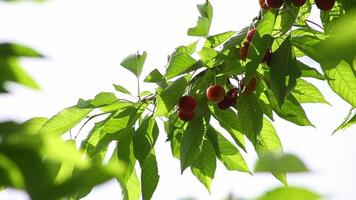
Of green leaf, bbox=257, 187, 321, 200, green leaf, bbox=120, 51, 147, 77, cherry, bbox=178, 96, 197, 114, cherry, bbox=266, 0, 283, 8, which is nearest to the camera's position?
green leaf, bbox=257, 187, 321, 200

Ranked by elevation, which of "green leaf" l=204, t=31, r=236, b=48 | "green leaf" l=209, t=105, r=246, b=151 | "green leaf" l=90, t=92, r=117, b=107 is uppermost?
"green leaf" l=204, t=31, r=236, b=48

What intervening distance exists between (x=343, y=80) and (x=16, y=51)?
58.1 inches

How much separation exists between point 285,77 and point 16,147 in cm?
131

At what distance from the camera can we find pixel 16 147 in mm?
383

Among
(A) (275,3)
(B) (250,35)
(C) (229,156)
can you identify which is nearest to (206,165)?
(C) (229,156)

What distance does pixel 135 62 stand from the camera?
2.21 meters

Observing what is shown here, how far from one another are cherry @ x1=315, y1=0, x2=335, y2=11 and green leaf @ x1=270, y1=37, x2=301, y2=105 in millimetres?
128

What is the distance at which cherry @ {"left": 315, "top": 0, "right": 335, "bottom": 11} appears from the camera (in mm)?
1654

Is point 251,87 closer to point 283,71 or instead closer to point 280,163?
point 283,71

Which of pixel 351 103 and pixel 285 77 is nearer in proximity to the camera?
pixel 285 77

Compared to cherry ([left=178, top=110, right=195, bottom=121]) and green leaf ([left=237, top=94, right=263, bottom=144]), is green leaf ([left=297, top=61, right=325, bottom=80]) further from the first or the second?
cherry ([left=178, top=110, right=195, bottom=121])

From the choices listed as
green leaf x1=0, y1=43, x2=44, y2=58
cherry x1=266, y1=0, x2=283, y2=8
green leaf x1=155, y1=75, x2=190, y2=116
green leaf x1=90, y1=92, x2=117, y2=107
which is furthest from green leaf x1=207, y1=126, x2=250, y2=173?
green leaf x1=0, y1=43, x2=44, y2=58

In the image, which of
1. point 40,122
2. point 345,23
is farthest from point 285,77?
point 345,23

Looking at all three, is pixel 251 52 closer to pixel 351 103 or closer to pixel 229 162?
pixel 351 103
